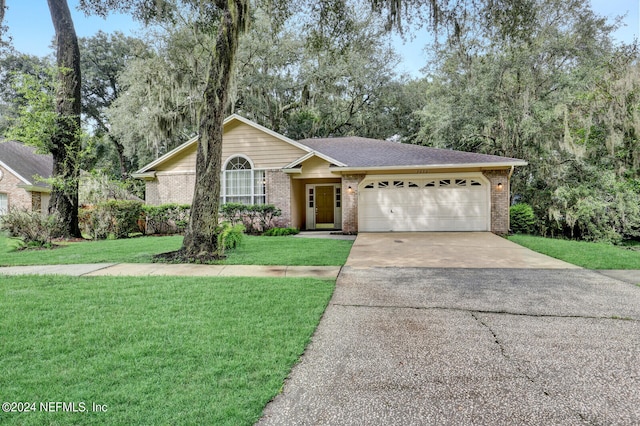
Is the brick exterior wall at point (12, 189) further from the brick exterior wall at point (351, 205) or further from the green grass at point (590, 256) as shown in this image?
the green grass at point (590, 256)

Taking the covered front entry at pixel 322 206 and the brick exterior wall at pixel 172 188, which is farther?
the covered front entry at pixel 322 206

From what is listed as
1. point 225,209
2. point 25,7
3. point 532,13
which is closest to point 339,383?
point 532,13

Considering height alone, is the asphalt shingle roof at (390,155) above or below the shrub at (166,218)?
above

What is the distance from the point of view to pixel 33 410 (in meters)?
1.92

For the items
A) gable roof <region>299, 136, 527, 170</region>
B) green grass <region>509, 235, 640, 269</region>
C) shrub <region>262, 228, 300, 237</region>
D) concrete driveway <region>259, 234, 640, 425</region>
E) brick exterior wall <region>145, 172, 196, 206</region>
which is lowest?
concrete driveway <region>259, 234, 640, 425</region>

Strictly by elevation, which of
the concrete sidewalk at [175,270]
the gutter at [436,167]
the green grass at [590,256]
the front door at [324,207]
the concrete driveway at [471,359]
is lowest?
the concrete driveway at [471,359]

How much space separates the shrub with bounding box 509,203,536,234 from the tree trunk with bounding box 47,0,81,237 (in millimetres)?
15108

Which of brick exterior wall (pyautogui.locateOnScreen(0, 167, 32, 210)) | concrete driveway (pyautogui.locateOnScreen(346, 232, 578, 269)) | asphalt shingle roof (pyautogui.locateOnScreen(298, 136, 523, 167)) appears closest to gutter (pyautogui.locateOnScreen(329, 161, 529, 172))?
asphalt shingle roof (pyautogui.locateOnScreen(298, 136, 523, 167))

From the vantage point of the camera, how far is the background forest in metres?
10.1

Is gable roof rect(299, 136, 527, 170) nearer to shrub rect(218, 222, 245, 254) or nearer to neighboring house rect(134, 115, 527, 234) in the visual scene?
neighboring house rect(134, 115, 527, 234)

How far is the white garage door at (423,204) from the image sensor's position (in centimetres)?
1202

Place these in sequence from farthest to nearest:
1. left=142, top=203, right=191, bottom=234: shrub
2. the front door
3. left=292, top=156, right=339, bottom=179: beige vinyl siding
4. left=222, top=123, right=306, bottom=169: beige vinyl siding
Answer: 1. the front door
2. left=222, top=123, right=306, bottom=169: beige vinyl siding
3. left=292, top=156, right=339, bottom=179: beige vinyl siding
4. left=142, top=203, right=191, bottom=234: shrub

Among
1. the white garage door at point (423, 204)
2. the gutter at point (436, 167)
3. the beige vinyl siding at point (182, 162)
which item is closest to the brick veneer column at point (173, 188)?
the beige vinyl siding at point (182, 162)

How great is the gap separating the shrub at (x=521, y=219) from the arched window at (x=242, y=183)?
9612mm
